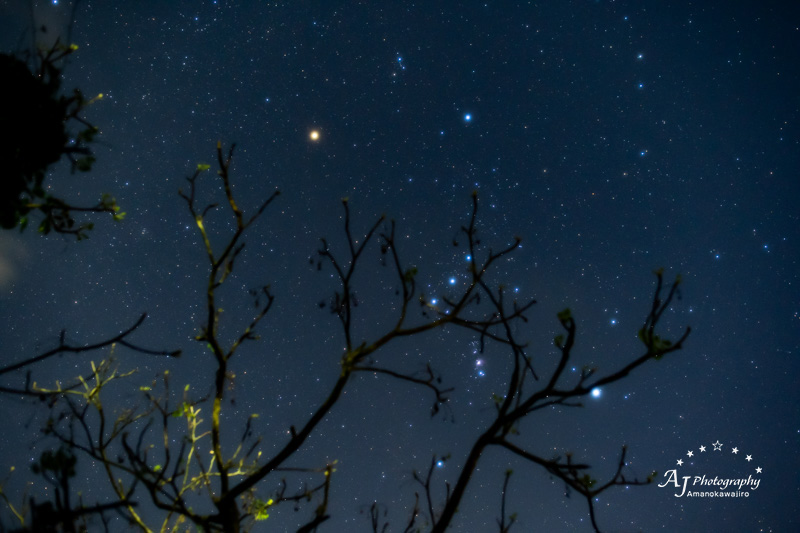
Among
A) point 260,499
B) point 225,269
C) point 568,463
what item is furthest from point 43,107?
point 568,463

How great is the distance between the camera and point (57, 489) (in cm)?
→ 81

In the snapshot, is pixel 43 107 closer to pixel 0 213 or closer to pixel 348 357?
pixel 0 213

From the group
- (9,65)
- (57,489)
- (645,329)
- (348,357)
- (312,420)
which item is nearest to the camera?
(57,489)

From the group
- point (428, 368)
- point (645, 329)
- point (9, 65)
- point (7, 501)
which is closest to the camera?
point (9, 65)

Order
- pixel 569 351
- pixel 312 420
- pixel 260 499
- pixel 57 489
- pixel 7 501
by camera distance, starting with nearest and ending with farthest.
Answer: pixel 57 489, pixel 569 351, pixel 312 420, pixel 260 499, pixel 7 501

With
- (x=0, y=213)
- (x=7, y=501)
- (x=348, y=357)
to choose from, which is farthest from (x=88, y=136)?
(x=7, y=501)

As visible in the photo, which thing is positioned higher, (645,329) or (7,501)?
(645,329)

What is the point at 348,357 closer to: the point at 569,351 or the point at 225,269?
the point at 225,269

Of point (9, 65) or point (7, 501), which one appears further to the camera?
point (7, 501)

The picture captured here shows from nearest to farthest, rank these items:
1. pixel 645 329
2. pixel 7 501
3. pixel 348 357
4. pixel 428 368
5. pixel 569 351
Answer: pixel 645 329 → pixel 569 351 → pixel 348 357 → pixel 428 368 → pixel 7 501

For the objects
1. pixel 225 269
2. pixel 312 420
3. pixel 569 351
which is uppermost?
pixel 225 269

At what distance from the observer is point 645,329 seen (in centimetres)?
177

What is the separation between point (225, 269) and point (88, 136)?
961mm

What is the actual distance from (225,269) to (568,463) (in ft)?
7.16
